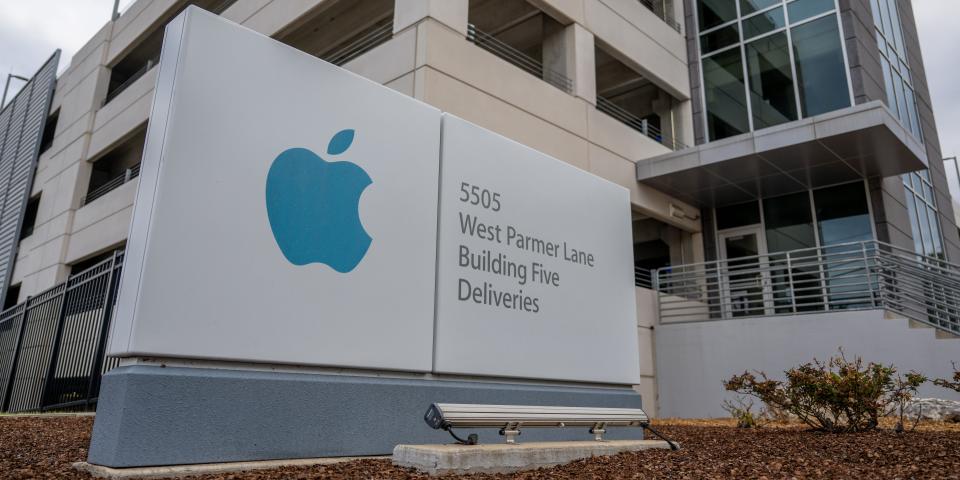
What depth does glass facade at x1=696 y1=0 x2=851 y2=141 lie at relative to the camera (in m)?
15.5

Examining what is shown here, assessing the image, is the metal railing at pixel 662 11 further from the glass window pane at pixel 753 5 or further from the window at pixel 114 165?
the window at pixel 114 165

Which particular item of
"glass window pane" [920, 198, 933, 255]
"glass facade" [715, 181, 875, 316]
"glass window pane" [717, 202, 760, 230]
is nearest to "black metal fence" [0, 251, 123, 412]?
"glass facade" [715, 181, 875, 316]

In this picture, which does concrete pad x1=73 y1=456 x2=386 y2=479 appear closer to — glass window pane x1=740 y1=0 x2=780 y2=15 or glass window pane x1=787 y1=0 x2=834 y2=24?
glass window pane x1=787 y1=0 x2=834 y2=24

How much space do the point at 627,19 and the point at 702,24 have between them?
3.75m

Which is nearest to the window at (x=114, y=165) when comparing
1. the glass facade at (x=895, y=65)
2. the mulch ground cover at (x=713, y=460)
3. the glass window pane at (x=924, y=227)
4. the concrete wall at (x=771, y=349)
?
the mulch ground cover at (x=713, y=460)

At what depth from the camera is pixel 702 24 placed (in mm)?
18016

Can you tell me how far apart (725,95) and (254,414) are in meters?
15.8

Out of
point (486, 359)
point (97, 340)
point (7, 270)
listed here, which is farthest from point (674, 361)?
point (7, 270)

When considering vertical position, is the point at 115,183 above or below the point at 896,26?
below

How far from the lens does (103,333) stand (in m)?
9.69

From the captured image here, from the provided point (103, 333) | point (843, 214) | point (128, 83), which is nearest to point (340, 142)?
point (103, 333)

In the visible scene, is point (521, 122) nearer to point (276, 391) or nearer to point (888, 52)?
point (276, 391)

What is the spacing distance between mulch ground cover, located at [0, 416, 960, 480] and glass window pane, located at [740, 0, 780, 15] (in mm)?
13191

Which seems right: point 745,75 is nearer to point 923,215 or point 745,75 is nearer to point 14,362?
point 923,215
